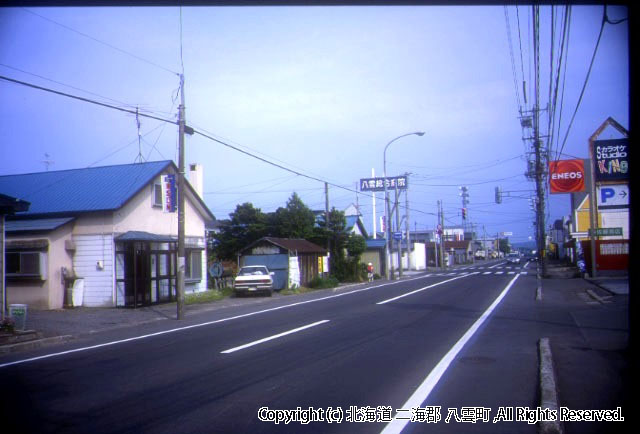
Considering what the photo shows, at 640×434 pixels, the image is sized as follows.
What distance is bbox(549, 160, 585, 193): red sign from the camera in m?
35.9

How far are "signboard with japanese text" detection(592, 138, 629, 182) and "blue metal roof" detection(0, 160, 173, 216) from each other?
23.2m

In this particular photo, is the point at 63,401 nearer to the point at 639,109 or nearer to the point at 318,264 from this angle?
the point at 639,109

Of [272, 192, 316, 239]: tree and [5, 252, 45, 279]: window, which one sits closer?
[5, 252, 45, 279]: window

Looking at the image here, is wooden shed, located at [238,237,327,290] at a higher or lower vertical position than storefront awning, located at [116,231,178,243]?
lower

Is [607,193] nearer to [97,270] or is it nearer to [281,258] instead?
[281,258]

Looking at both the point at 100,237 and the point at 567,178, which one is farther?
the point at 567,178

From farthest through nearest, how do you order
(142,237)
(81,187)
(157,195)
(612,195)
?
(612,195)
(157,195)
(81,187)
(142,237)

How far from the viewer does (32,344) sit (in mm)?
12570

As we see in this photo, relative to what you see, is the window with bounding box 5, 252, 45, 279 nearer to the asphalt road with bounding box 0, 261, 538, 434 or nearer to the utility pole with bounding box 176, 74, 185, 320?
the utility pole with bounding box 176, 74, 185, 320

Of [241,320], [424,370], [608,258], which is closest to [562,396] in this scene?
[424,370]

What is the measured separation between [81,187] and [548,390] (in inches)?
892

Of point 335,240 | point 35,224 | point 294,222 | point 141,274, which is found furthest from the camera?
point 335,240

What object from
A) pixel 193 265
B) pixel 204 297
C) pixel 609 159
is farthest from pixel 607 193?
pixel 193 265

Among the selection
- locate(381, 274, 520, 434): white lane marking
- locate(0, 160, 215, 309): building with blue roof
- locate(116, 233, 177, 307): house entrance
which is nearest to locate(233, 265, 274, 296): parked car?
locate(0, 160, 215, 309): building with blue roof
